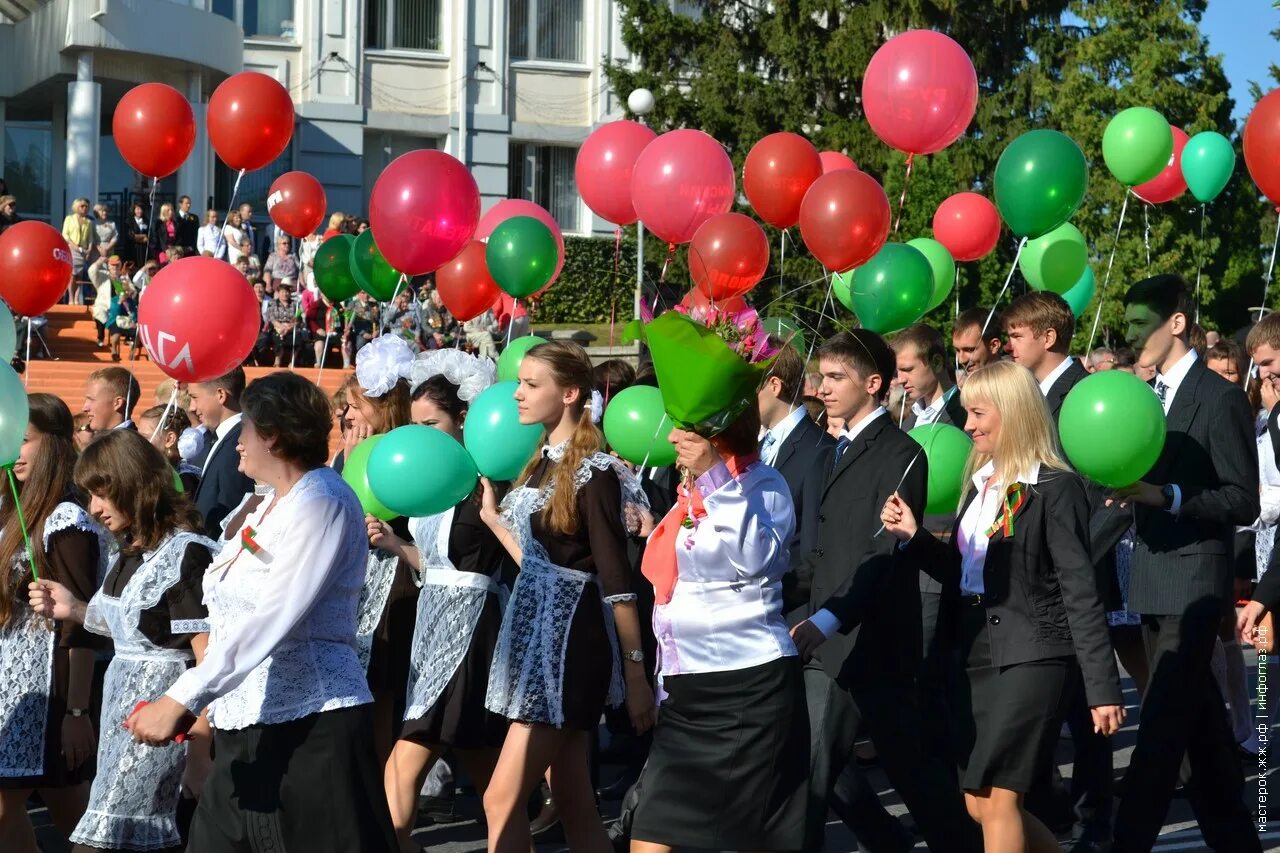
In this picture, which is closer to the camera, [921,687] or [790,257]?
[921,687]

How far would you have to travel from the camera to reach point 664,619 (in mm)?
5109

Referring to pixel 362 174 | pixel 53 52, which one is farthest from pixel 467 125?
pixel 53 52

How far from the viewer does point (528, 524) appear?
19.5 feet

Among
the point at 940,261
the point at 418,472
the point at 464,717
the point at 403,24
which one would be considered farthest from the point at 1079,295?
the point at 403,24

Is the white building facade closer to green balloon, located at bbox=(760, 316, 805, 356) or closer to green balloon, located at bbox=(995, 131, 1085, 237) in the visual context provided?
green balloon, located at bbox=(995, 131, 1085, 237)

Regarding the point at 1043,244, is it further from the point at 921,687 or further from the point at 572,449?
the point at 572,449

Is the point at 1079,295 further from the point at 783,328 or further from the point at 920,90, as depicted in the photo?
the point at 783,328

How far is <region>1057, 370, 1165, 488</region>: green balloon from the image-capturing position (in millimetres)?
5508

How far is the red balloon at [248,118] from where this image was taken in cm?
905

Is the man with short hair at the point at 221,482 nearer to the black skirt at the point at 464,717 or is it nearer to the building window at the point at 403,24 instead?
the black skirt at the point at 464,717

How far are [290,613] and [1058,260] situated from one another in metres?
5.76

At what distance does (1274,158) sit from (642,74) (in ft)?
70.4

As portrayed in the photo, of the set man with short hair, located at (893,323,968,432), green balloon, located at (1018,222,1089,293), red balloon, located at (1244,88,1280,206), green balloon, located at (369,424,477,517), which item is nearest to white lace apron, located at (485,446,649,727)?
green balloon, located at (369,424,477,517)

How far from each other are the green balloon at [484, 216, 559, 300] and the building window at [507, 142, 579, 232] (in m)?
24.9
